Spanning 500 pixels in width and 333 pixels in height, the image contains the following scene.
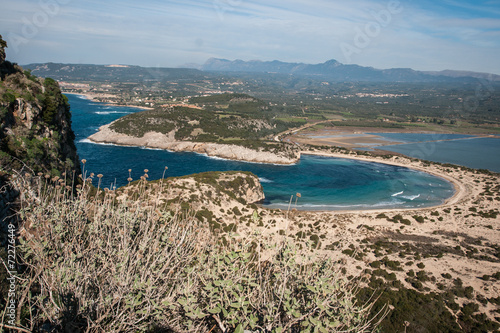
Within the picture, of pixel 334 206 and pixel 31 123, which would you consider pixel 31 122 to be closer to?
pixel 31 123

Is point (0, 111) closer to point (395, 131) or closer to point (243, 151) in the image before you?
point (243, 151)

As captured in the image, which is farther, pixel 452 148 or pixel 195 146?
pixel 452 148

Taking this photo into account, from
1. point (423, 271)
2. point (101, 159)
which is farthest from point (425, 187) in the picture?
point (101, 159)

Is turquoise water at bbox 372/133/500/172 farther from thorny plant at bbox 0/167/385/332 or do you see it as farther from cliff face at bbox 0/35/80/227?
thorny plant at bbox 0/167/385/332

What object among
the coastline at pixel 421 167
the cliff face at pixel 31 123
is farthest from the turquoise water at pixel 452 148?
the cliff face at pixel 31 123

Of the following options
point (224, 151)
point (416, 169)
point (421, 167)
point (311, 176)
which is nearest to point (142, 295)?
point (311, 176)

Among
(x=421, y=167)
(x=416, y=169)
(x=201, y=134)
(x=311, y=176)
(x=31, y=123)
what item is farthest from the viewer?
(x=201, y=134)
